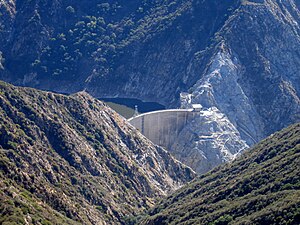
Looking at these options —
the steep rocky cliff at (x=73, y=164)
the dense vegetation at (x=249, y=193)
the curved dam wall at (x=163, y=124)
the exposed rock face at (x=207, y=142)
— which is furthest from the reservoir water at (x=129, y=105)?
the dense vegetation at (x=249, y=193)

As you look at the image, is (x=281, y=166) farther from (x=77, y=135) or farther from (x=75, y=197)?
(x=77, y=135)

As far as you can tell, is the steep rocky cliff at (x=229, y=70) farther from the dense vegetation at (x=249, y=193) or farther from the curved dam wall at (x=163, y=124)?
the dense vegetation at (x=249, y=193)

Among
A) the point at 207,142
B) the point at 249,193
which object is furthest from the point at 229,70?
the point at 249,193

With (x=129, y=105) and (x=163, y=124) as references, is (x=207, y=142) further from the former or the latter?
(x=129, y=105)

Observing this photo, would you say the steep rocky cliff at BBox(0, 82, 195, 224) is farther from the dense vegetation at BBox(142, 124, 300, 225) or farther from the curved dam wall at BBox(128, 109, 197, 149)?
the curved dam wall at BBox(128, 109, 197, 149)

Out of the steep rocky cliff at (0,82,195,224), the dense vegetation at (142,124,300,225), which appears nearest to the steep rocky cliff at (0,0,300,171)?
the steep rocky cliff at (0,82,195,224)

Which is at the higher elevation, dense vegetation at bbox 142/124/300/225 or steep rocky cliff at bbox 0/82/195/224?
steep rocky cliff at bbox 0/82/195/224
